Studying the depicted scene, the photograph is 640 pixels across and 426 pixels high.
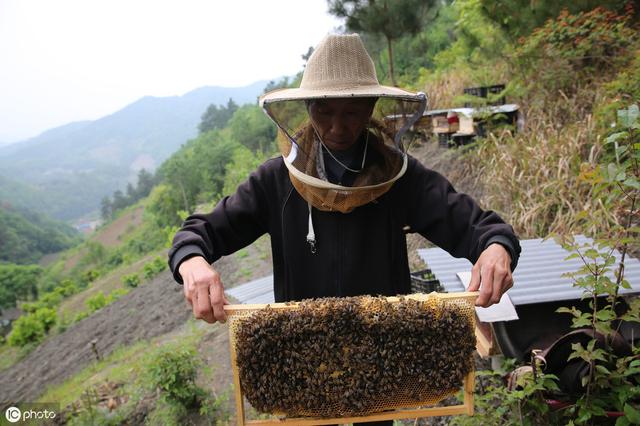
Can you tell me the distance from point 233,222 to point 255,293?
3072 mm

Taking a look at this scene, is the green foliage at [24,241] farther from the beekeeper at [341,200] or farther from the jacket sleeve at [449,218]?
the jacket sleeve at [449,218]

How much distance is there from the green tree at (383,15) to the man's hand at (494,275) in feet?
62.0

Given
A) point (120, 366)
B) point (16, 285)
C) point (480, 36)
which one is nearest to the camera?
point (120, 366)

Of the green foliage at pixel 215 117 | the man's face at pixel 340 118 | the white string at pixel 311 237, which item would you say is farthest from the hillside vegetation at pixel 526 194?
the green foliage at pixel 215 117

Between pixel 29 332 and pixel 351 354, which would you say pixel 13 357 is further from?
pixel 351 354

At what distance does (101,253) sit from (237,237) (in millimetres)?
73451

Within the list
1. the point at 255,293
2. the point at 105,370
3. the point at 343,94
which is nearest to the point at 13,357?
the point at 105,370

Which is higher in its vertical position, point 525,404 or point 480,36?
point 480,36

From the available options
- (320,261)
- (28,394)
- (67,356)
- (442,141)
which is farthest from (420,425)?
(67,356)

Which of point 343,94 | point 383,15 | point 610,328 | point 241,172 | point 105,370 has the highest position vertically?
point 383,15

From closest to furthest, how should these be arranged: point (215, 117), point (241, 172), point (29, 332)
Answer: point (29, 332), point (241, 172), point (215, 117)

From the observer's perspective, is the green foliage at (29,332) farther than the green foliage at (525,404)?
Yes

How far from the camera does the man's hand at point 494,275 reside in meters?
1.72

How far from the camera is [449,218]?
204 cm
